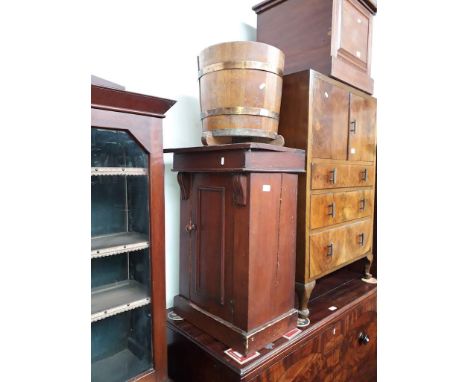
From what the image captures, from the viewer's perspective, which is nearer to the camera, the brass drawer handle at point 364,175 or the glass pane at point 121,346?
the glass pane at point 121,346

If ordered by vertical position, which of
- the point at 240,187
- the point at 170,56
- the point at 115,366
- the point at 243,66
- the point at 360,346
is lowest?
the point at 360,346

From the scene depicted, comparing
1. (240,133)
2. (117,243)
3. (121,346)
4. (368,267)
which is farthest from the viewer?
(368,267)

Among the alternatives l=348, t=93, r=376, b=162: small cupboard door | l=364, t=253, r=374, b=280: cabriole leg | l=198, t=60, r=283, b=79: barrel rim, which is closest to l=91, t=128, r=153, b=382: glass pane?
l=198, t=60, r=283, b=79: barrel rim

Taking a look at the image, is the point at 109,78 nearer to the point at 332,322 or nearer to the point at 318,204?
the point at 318,204

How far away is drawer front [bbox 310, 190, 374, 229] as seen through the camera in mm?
Result: 1649

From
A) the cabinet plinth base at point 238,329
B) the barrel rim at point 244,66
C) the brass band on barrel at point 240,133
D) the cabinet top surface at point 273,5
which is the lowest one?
the cabinet plinth base at point 238,329

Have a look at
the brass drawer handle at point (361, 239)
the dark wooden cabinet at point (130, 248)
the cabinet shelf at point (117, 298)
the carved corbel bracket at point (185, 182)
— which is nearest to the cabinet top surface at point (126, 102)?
the dark wooden cabinet at point (130, 248)

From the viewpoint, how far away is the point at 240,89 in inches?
53.7

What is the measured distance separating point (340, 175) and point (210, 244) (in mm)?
877

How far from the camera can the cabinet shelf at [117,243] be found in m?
1.12

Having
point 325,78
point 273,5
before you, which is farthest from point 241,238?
point 273,5

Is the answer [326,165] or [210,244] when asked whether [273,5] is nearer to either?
[326,165]

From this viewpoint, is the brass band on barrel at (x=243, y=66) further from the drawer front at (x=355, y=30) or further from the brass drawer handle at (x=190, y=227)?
the brass drawer handle at (x=190, y=227)
